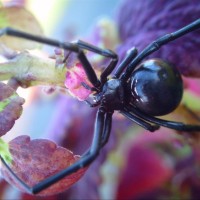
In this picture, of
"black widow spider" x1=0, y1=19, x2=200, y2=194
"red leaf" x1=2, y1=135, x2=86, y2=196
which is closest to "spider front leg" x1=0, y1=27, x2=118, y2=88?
"black widow spider" x1=0, y1=19, x2=200, y2=194

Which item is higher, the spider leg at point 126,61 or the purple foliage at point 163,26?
the purple foliage at point 163,26

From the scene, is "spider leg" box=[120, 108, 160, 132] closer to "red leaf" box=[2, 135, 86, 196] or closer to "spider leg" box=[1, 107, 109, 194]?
"spider leg" box=[1, 107, 109, 194]

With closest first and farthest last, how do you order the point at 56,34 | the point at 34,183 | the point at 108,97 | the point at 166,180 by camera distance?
the point at 34,183
the point at 108,97
the point at 166,180
the point at 56,34

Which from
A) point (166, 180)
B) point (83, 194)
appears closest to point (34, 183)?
point (83, 194)

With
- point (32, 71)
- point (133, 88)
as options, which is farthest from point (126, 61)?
point (32, 71)

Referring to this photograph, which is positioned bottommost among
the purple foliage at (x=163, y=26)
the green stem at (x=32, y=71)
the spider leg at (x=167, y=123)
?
the spider leg at (x=167, y=123)

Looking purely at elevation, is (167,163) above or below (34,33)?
below

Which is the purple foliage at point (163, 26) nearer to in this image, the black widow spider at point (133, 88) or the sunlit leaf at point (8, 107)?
the black widow spider at point (133, 88)

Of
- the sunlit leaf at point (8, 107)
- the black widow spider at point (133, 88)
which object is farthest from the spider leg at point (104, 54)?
the sunlit leaf at point (8, 107)

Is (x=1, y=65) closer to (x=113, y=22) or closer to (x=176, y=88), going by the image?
(x=176, y=88)
